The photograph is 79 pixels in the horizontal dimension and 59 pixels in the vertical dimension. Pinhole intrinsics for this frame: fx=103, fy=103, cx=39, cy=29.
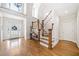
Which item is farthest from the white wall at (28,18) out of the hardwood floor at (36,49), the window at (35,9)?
the hardwood floor at (36,49)

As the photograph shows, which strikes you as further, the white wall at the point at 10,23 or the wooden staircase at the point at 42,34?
the wooden staircase at the point at 42,34

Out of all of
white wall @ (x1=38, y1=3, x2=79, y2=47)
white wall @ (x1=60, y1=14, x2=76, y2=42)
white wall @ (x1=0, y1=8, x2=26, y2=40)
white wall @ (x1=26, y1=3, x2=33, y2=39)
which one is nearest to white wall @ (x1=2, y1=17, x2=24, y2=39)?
white wall @ (x1=0, y1=8, x2=26, y2=40)

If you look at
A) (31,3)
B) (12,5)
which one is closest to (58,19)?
(31,3)

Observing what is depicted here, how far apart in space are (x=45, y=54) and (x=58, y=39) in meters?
0.39

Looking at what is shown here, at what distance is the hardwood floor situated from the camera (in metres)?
1.96

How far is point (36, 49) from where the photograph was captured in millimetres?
2010

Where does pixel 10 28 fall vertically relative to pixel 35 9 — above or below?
below

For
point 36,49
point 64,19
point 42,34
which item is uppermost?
point 64,19

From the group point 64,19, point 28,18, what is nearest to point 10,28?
point 28,18

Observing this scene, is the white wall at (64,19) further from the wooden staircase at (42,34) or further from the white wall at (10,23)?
the white wall at (10,23)

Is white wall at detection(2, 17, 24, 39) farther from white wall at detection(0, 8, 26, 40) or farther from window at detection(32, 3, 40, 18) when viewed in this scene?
window at detection(32, 3, 40, 18)

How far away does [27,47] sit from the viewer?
79.5 inches

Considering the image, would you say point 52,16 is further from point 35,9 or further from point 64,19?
point 35,9

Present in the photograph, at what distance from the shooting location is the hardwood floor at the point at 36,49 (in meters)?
1.96
